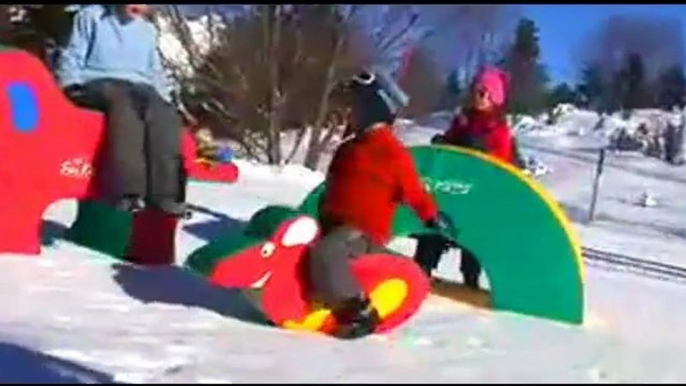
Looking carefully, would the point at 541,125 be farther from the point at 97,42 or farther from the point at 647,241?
the point at 97,42

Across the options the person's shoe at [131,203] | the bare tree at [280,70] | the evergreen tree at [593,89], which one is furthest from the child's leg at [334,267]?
the evergreen tree at [593,89]

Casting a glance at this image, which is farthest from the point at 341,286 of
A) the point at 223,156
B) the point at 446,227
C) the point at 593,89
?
the point at 593,89

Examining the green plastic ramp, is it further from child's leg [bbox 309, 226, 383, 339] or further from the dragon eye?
child's leg [bbox 309, 226, 383, 339]

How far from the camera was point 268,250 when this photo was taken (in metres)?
6.06

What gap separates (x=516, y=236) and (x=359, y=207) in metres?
1.36

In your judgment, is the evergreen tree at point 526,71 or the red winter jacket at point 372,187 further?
the evergreen tree at point 526,71

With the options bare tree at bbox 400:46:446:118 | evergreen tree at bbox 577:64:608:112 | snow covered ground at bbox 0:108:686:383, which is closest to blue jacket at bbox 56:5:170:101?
snow covered ground at bbox 0:108:686:383

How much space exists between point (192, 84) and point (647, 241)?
1173 cm

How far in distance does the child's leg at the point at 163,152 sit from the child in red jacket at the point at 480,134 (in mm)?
1479

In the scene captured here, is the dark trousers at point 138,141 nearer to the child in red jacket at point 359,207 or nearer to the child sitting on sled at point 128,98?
the child sitting on sled at point 128,98

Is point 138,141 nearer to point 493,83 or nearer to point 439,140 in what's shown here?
point 439,140

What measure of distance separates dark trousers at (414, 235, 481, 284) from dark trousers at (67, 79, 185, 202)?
4.89 ft

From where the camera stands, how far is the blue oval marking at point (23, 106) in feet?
23.6

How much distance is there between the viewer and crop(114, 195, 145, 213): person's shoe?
291 inches
